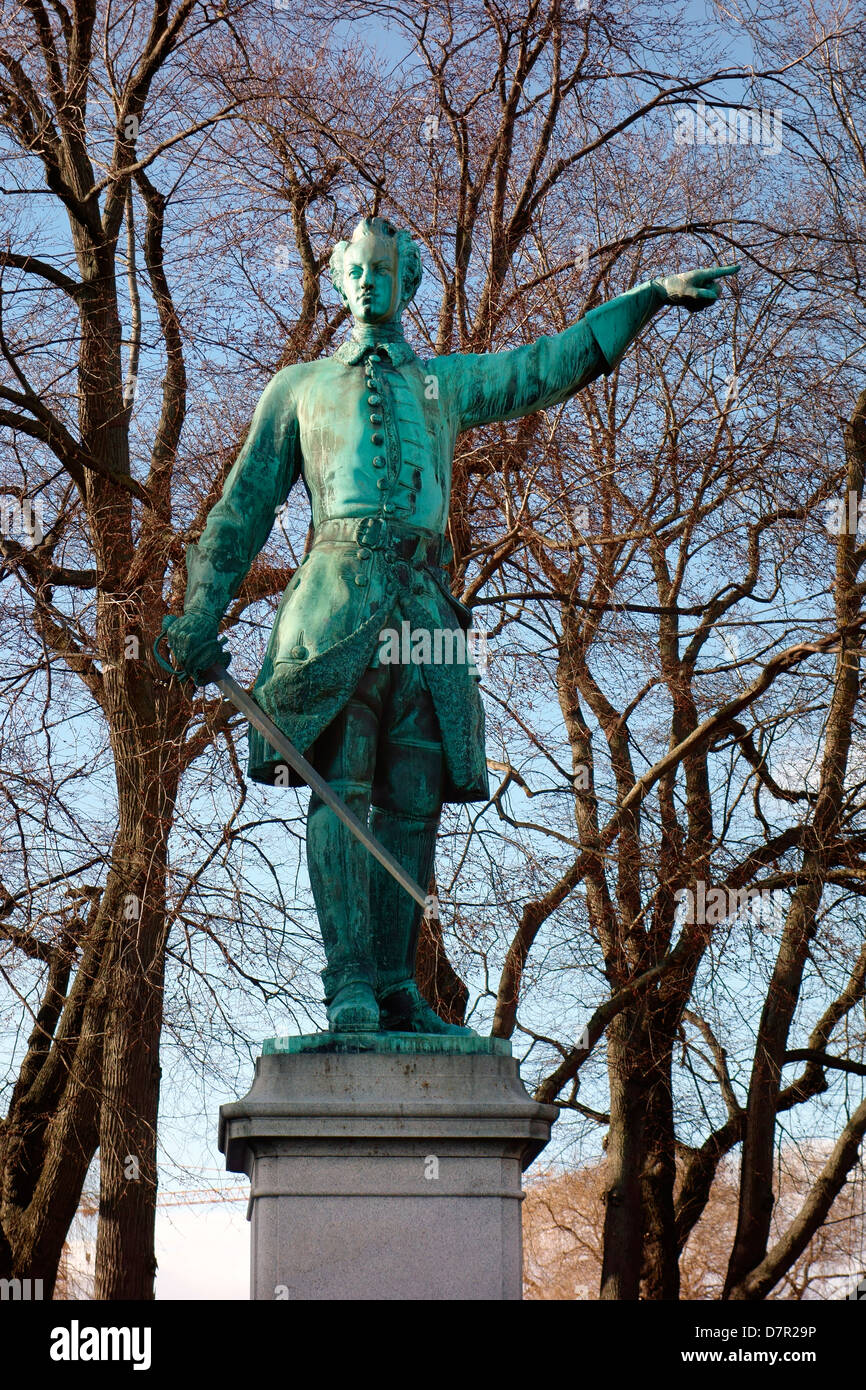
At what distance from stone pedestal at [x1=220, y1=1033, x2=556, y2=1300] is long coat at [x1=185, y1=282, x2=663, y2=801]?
3.29ft

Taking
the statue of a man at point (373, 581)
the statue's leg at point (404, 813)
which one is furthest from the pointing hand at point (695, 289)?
the statue's leg at point (404, 813)

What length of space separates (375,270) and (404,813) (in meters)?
1.66

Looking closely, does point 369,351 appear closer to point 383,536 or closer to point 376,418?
point 376,418

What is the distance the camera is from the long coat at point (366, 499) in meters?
5.85

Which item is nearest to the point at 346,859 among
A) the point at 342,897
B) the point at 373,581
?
the point at 342,897

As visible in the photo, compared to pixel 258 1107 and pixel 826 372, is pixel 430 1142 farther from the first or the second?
pixel 826 372

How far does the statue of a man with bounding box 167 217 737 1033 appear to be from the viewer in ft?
19.0

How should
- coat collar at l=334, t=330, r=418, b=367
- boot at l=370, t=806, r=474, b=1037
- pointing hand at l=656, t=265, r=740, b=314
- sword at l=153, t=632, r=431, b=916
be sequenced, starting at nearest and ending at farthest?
sword at l=153, t=632, r=431, b=916 → boot at l=370, t=806, r=474, b=1037 → pointing hand at l=656, t=265, r=740, b=314 → coat collar at l=334, t=330, r=418, b=367

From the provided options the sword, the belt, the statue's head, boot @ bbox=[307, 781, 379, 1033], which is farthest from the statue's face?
boot @ bbox=[307, 781, 379, 1033]

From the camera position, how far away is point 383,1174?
5270 millimetres

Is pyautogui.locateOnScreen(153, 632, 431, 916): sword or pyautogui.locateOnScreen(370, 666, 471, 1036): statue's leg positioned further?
pyautogui.locateOnScreen(370, 666, 471, 1036): statue's leg

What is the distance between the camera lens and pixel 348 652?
228 inches

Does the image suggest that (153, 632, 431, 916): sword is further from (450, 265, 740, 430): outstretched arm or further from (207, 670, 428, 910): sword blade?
(450, 265, 740, 430): outstretched arm

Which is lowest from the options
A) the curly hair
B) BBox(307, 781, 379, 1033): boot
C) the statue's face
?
BBox(307, 781, 379, 1033): boot
